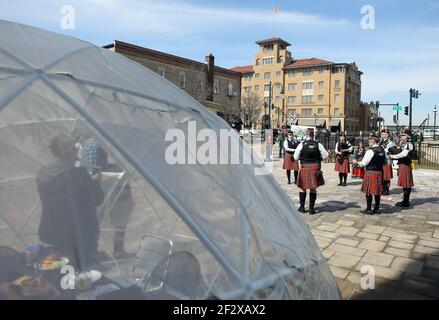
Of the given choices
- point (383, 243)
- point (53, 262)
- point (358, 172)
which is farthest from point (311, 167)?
point (53, 262)

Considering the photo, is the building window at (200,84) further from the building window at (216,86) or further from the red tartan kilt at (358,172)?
the red tartan kilt at (358,172)

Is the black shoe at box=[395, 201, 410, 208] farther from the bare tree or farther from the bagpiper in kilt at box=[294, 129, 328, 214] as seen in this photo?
the bare tree

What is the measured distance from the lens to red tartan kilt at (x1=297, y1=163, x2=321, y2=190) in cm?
747

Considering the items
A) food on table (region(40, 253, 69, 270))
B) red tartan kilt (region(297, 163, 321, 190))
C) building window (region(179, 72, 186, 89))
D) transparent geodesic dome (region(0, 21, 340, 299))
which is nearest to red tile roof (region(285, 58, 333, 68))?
building window (region(179, 72, 186, 89))

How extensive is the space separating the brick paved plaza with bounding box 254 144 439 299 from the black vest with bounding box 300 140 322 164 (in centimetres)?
121

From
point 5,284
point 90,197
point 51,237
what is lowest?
point 5,284

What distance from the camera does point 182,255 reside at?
2221 mm

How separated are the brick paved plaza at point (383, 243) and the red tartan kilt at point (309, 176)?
0.67 meters

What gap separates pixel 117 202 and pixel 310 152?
593 cm
